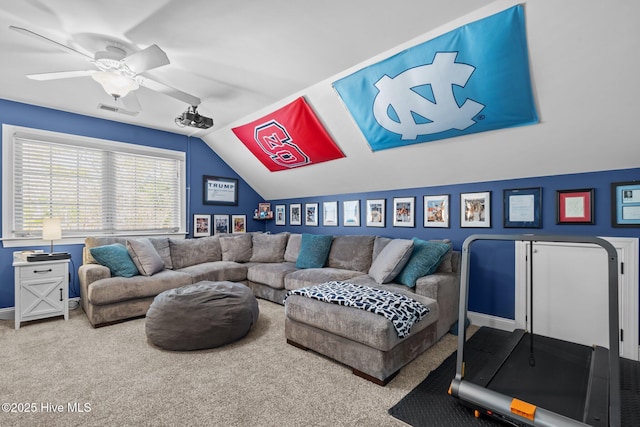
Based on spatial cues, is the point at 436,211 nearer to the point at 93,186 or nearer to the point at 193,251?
the point at 193,251

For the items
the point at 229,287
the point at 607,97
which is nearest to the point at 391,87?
the point at 607,97

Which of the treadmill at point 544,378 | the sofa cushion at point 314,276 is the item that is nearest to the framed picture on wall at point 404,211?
the sofa cushion at point 314,276

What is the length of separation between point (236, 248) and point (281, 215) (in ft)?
3.80

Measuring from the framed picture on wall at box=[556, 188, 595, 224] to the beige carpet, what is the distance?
61.1 inches

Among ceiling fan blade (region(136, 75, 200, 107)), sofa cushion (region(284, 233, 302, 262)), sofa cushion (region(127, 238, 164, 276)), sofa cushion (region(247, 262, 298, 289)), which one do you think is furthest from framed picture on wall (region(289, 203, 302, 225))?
ceiling fan blade (region(136, 75, 200, 107))

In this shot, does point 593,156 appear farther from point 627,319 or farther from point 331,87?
point 331,87

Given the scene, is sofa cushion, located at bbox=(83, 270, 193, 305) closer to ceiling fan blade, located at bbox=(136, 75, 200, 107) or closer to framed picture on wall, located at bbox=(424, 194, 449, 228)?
ceiling fan blade, located at bbox=(136, 75, 200, 107)

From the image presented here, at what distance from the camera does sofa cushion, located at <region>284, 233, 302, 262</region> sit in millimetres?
4645

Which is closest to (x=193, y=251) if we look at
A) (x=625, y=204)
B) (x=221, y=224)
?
(x=221, y=224)

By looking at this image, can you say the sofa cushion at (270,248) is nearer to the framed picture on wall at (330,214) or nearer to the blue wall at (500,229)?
the framed picture on wall at (330,214)

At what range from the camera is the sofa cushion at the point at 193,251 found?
429 centimetres

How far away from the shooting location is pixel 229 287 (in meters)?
3.07

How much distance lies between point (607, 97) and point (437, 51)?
1.23 meters

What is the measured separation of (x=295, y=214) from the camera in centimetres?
538
